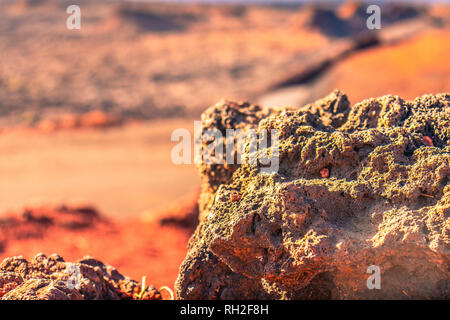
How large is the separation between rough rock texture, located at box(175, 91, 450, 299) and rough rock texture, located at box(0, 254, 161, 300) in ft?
1.41

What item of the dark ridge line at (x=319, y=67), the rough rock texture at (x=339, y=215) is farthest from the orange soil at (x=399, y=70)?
the rough rock texture at (x=339, y=215)

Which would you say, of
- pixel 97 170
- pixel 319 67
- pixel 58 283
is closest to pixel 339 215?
pixel 58 283

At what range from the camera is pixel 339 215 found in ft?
7.32

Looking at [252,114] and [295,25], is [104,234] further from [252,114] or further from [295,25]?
[295,25]

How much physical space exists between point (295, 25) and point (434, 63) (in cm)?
1731

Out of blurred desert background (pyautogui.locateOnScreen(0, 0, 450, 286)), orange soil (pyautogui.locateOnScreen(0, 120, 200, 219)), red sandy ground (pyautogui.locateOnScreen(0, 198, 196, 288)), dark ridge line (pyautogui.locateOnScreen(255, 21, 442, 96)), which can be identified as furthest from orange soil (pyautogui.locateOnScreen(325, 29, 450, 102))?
red sandy ground (pyautogui.locateOnScreen(0, 198, 196, 288))

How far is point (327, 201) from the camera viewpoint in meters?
2.23

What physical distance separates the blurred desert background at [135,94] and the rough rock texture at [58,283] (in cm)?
102

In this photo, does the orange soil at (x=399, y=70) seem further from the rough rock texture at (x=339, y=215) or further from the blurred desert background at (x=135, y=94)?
the rough rock texture at (x=339, y=215)

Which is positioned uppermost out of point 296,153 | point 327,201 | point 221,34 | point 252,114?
point 221,34

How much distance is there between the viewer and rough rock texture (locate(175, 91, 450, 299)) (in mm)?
2080

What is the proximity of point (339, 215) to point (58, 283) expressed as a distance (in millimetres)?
1335

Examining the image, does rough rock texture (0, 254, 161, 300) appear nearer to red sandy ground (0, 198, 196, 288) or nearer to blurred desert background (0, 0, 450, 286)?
blurred desert background (0, 0, 450, 286)

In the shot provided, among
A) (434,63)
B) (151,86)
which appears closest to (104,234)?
(434,63)
